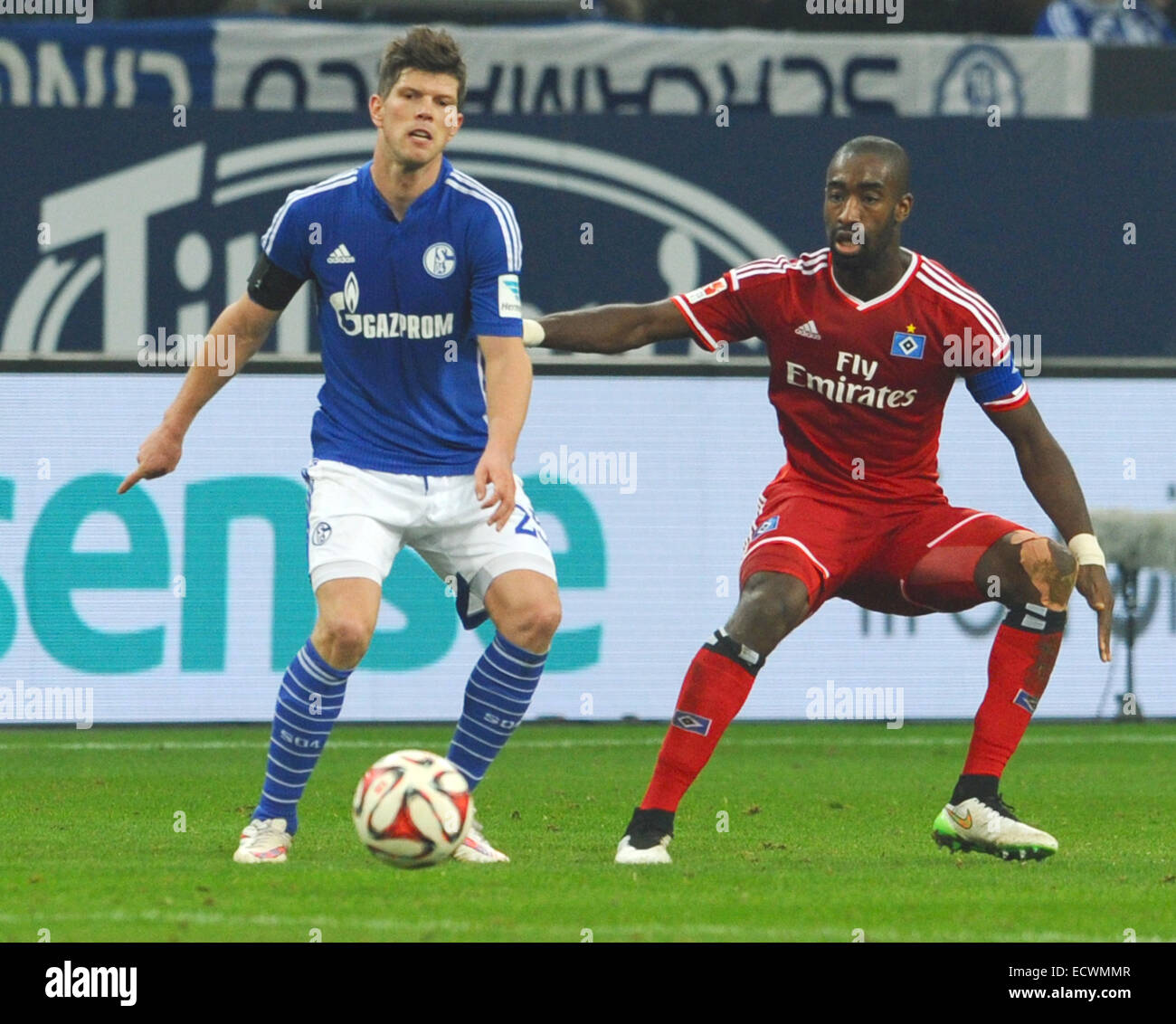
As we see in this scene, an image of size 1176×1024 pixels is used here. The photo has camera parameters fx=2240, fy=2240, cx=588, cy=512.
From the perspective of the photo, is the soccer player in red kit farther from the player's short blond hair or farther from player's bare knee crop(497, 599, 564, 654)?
the player's short blond hair

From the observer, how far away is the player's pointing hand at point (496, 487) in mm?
5809

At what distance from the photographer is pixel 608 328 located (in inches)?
267

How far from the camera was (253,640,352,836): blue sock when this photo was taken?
607cm

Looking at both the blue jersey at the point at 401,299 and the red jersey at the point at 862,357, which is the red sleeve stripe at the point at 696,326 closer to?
the red jersey at the point at 862,357

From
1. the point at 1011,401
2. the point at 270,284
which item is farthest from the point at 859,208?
the point at 270,284

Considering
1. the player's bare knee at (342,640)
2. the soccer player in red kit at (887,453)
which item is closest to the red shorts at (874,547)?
the soccer player in red kit at (887,453)

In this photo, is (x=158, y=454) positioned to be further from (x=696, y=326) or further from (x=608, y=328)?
(x=696, y=326)

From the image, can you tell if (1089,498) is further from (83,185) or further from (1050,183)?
(83,185)

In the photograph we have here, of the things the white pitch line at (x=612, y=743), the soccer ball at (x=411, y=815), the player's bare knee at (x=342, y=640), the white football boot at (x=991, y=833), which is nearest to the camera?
the soccer ball at (x=411, y=815)

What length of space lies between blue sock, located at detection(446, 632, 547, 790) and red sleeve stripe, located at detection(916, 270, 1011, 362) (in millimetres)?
1691

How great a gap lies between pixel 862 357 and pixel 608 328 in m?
0.78

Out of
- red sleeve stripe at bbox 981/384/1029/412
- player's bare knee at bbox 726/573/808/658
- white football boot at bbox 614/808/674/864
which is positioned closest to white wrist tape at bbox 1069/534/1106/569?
red sleeve stripe at bbox 981/384/1029/412

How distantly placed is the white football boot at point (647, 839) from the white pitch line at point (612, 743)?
4172mm
